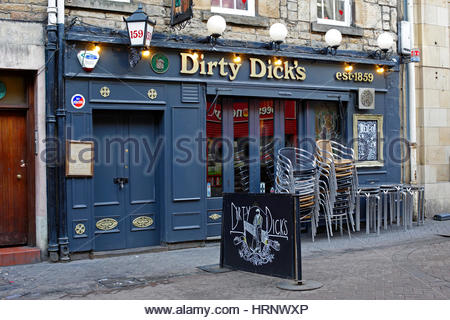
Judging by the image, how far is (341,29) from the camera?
1149cm

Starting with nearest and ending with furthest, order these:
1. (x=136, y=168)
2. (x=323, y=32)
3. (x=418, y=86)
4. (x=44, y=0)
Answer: (x=44, y=0), (x=136, y=168), (x=323, y=32), (x=418, y=86)

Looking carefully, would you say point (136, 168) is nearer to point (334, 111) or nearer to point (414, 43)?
point (334, 111)

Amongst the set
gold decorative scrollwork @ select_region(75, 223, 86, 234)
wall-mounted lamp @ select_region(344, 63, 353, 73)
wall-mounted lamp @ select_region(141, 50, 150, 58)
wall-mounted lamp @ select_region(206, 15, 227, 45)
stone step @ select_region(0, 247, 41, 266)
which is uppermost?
wall-mounted lamp @ select_region(206, 15, 227, 45)

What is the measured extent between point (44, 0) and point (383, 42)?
256 inches

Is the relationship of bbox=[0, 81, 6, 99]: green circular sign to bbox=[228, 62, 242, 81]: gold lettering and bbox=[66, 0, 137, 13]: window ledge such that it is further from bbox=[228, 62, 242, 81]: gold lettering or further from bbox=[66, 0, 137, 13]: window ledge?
bbox=[228, 62, 242, 81]: gold lettering

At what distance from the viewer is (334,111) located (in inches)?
459

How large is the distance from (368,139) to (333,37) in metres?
2.34

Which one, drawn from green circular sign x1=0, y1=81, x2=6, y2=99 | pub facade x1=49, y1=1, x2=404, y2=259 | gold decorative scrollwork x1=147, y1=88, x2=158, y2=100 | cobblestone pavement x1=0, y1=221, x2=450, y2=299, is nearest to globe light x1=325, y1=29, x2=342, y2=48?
pub facade x1=49, y1=1, x2=404, y2=259

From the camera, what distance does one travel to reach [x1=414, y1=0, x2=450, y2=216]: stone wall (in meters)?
12.8

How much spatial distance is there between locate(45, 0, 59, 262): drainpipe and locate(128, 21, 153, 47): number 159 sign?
1144mm

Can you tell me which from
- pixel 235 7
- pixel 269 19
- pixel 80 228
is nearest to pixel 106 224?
pixel 80 228

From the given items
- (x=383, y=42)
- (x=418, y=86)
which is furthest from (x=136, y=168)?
(x=418, y=86)

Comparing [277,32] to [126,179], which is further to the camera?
[277,32]

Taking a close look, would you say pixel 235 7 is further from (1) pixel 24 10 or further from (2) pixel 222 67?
(1) pixel 24 10
